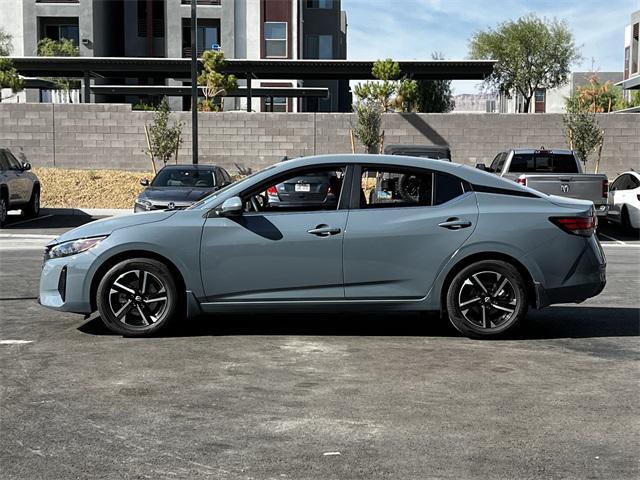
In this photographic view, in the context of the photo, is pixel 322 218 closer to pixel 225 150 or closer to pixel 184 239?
pixel 184 239

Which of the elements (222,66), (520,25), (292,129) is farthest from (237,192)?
(520,25)

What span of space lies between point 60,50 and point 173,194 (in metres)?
36.8

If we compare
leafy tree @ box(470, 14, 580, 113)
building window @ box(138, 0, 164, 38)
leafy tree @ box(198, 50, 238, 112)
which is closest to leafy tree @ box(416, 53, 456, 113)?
leafy tree @ box(470, 14, 580, 113)

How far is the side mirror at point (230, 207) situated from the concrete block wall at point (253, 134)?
2380 centimetres

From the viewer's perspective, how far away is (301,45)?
58.4 meters

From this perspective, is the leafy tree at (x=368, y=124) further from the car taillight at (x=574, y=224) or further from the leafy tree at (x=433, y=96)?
the leafy tree at (x=433, y=96)

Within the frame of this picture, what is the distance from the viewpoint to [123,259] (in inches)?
322

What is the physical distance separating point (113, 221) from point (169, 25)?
48.0 metres

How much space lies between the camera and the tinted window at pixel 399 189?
8289mm

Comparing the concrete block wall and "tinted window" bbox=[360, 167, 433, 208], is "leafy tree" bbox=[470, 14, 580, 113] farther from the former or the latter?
"tinted window" bbox=[360, 167, 433, 208]

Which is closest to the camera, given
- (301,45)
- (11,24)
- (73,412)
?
(73,412)

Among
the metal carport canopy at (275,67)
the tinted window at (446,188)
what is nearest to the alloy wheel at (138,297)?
the tinted window at (446,188)

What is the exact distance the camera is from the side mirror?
26.5 feet

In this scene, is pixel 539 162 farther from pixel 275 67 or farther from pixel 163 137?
pixel 275 67
